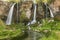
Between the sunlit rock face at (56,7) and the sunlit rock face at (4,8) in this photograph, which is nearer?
the sunlit rock face at (4,8)

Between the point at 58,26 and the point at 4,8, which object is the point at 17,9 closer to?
the point at 4,8

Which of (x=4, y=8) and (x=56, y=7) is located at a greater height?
(x=4, y=8)

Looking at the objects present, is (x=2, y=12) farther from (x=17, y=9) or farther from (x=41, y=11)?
(x=41, y=11)

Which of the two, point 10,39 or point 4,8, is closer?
point 10,39

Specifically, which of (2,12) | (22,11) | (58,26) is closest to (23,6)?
(22,11)

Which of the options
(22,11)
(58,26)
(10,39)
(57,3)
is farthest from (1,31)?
(57,3)

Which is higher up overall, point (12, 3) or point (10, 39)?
point (12, 3)

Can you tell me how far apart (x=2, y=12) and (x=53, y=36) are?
82.1ft

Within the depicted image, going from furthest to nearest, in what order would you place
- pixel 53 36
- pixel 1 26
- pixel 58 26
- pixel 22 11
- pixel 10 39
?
pixel 22 11 → pixel 58 26 → pixel 1 26 → pixel 10 39 → pixel 53 36

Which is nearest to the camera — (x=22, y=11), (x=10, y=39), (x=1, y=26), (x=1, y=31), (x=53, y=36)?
(x=53, y=36)

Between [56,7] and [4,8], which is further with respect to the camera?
[56,7]

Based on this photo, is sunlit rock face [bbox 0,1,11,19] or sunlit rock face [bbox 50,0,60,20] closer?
sunlit rock face [bbox 0,1,11,19]

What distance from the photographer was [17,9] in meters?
54.5

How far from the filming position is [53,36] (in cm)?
3100
